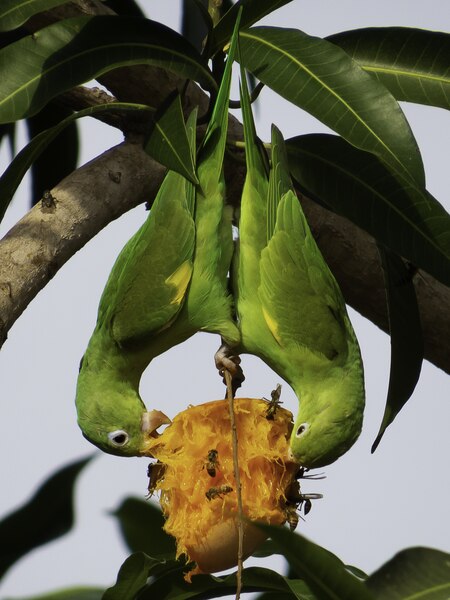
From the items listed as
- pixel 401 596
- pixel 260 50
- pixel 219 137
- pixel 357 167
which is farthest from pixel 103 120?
pixel 401 596

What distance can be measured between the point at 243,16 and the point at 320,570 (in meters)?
1.77

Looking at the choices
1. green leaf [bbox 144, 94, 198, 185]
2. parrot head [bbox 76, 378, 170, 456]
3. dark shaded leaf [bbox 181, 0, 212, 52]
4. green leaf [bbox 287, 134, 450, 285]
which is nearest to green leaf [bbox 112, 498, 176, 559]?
parrot head [bbox 76, 378, 170, 456]

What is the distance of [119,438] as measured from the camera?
9.52ft

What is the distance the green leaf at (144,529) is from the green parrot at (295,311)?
88cm

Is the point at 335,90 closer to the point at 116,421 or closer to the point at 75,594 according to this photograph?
the point at 116,421

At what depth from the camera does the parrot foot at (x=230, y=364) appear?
2898 millimetres

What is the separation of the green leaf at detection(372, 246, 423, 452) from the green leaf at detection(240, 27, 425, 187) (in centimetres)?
60

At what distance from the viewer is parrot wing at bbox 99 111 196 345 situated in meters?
2.95

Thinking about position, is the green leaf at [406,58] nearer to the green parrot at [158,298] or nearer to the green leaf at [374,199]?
the green leaf at [374,199]

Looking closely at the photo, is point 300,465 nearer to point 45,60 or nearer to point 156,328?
point 156,328

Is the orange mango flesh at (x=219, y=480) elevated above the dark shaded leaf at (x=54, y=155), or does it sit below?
below

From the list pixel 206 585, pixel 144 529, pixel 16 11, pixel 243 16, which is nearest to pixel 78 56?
pixel 16 11

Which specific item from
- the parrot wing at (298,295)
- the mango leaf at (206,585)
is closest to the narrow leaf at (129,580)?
the mango leaf at (206,585)

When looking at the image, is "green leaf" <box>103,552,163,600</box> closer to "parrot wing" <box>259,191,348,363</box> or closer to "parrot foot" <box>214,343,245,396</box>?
"parrot foot" <box>214,343,245,396</box>
